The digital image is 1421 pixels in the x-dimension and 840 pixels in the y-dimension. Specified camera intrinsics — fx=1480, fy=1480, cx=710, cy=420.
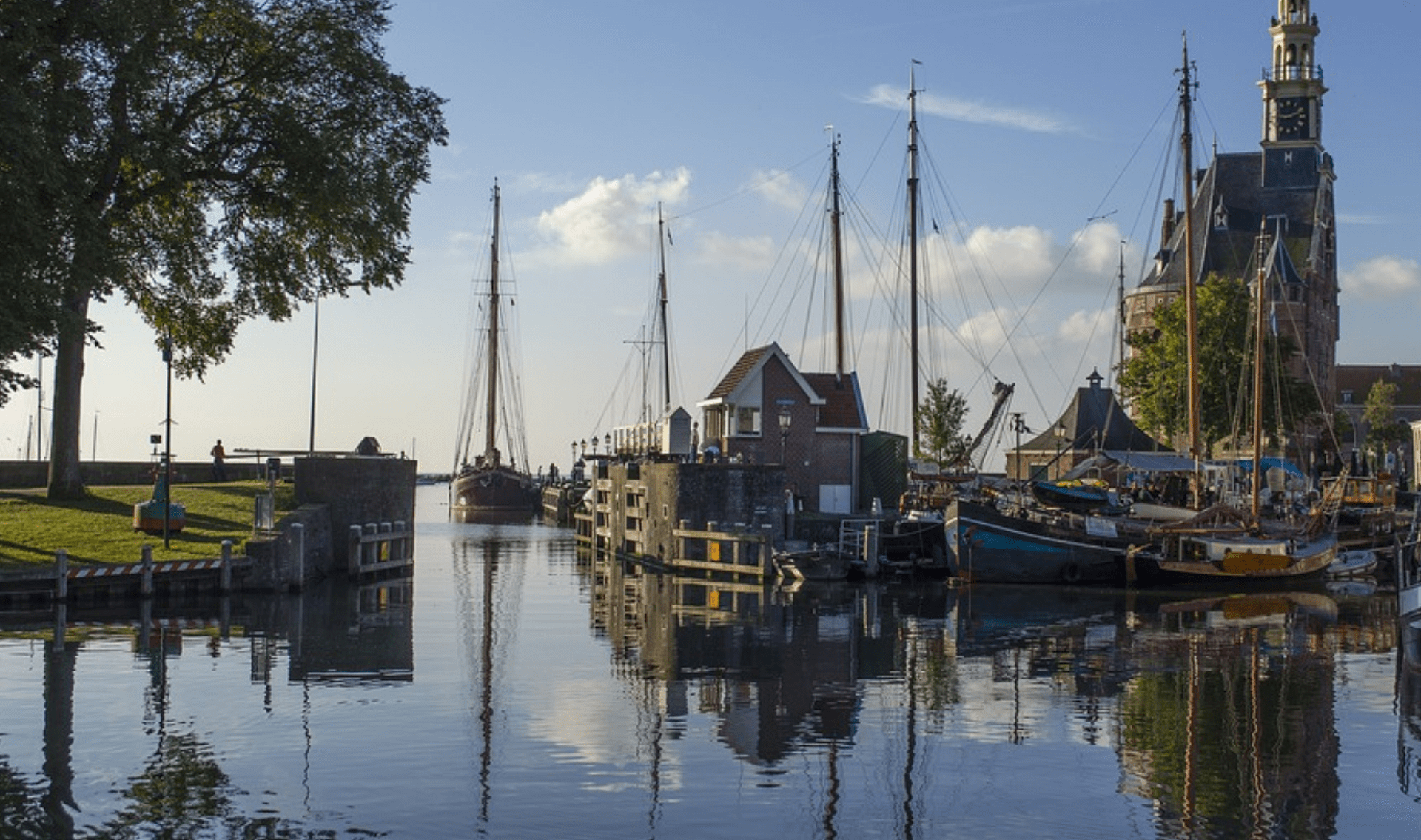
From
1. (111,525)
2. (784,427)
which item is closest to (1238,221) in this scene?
(784,427)

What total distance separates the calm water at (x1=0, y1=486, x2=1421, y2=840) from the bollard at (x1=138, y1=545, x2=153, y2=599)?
6.61 feet

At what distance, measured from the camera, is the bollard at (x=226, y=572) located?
36781 mm

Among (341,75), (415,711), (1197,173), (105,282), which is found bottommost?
(415,711)

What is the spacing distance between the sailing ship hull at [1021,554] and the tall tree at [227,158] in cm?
2003

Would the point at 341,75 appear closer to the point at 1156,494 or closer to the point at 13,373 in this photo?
the point at 13,373

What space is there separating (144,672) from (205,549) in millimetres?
15115

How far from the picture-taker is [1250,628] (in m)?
35.4

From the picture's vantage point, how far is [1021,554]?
1893 inches

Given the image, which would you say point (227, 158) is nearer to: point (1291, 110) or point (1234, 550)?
point (1234, 550)

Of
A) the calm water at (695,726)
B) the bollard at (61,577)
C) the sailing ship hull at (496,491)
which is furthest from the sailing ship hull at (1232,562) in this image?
the sailing ship hull at (496,491)

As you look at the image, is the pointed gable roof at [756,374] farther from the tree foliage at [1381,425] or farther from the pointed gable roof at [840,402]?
the tree foliage at [1381,425]

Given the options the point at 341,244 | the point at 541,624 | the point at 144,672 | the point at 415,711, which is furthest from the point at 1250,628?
the point at 341,244

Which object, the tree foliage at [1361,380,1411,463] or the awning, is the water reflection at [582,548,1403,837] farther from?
the tree foliage at [1361,380,1411,463]

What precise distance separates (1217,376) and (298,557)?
53.2m
